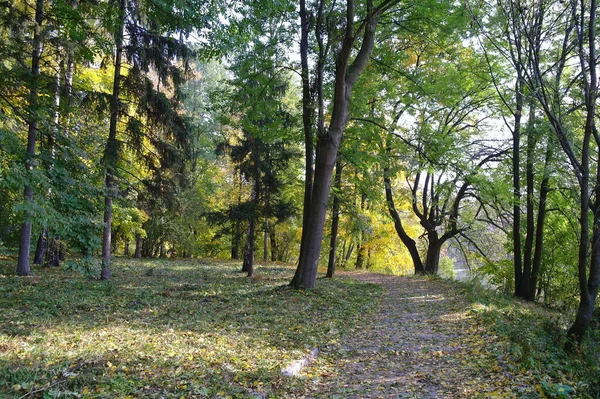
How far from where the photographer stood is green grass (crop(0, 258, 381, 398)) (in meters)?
3.65

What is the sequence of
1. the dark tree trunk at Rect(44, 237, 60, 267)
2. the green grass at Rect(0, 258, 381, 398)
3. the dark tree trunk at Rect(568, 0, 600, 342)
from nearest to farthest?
the green grass at Rect(0, 258, 381, 398)
the dark tree trunk at Rect(568, 0, 600, 342)
the dark tree trunk at Rect(44, 237, 60, 267)

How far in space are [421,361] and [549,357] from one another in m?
1.59

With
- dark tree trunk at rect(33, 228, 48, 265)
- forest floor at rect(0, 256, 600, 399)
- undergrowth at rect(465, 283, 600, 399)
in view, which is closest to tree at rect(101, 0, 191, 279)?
forest floor at rect(0, 256, 600, 399)

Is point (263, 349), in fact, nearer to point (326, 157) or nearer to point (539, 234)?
point (326, 157)

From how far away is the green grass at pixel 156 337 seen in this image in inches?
144

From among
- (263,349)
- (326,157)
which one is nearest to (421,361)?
(263,349)

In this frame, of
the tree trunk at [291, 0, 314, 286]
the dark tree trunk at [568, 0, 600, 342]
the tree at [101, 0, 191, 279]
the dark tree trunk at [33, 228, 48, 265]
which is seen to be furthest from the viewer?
the dark tree trunk at [33, 228, 48, 265]

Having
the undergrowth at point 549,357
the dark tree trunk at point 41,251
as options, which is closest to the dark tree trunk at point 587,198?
the undergrowth at point 549,357

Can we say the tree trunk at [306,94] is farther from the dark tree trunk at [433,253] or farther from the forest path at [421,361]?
the dark tree trunk at [433,253]

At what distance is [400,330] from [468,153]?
10219 mm

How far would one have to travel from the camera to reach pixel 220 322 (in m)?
6.76

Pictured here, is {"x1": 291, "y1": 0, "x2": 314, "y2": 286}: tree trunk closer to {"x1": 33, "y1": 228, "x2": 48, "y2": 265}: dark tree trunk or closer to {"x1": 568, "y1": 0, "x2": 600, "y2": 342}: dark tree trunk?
{"x1": 568, "y1": 0, "x2": 600, "y2": 342}: dark tree trunk

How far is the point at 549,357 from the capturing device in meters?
4.98

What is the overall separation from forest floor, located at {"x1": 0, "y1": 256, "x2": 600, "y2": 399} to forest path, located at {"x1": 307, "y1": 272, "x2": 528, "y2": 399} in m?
0.02
